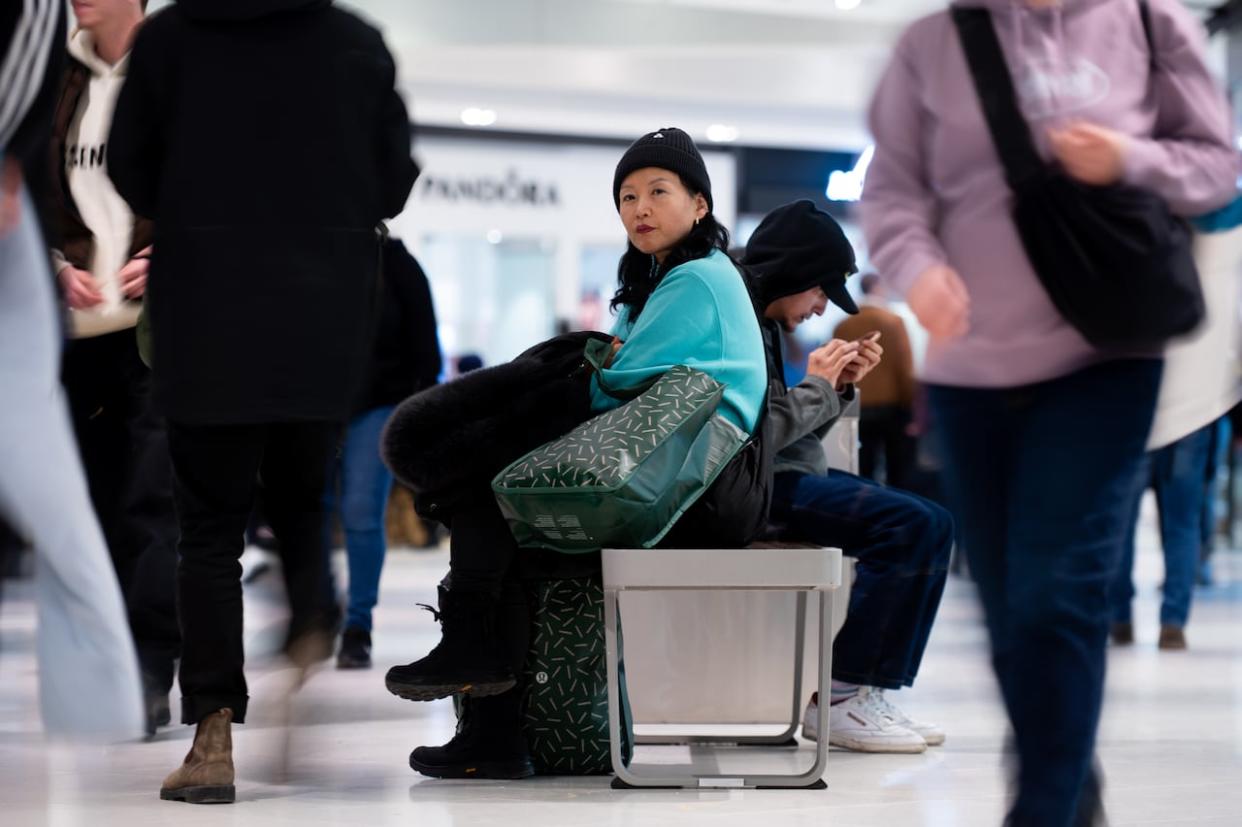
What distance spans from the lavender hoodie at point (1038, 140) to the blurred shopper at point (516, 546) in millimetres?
1023

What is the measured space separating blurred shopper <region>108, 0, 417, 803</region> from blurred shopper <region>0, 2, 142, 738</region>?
2.20ft

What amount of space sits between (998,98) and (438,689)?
1556 millimetres

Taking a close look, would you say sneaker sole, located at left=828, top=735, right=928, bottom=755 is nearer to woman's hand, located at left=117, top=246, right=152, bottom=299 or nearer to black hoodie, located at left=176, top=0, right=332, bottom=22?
woman's hand, located at left=117, top=246, right=152, bottom=299

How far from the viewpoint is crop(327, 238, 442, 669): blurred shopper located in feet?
15.7

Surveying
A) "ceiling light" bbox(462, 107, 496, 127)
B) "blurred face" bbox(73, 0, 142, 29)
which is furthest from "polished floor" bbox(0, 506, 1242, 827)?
"ceiling light" bbox(462, 107, 496, 127)

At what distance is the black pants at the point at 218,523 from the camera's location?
8.91 ft

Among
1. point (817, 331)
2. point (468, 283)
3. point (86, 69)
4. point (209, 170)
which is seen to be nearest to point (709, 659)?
point (209, 170)

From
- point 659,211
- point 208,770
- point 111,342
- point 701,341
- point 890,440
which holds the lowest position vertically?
point 890,440

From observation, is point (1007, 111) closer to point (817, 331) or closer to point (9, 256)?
point (9, 256)

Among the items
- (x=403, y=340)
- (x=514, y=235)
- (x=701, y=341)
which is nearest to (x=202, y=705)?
(x=701, y=341)

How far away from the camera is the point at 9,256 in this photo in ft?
6.04

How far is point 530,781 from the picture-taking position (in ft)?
10.2

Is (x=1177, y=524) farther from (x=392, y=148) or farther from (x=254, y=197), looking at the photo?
(x=254, y=197)

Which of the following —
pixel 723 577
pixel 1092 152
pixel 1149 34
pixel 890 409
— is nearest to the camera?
pixel 1092 152
